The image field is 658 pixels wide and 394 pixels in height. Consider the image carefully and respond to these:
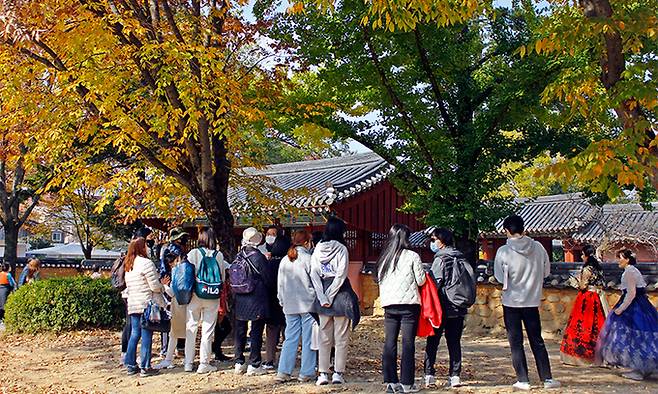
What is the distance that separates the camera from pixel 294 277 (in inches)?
282

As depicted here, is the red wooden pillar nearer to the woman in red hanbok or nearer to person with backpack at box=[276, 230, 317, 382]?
the woman in red hanbok

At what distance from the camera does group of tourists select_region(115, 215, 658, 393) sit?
258 inches

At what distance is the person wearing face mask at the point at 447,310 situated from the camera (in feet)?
22.5

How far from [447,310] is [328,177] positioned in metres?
11.8

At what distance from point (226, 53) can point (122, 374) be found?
16.6 ft

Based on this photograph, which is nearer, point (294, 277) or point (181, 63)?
point (294, 277)

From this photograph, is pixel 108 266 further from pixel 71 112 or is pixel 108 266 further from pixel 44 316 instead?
pixel 71 112

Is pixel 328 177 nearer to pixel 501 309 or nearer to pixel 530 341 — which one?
pixel 501 309

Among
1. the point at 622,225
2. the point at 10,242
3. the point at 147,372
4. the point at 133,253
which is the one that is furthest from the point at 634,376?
the point at 622,225

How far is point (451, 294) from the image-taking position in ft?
22.3

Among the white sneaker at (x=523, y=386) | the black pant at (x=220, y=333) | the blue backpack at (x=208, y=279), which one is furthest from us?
the black pant at (x=220, y=333)

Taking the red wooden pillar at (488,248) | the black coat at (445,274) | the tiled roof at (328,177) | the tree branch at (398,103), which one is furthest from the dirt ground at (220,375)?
the red wooden pillar at (488,248)

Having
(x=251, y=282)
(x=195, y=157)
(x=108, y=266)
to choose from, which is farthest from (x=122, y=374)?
(x=108, y=266)

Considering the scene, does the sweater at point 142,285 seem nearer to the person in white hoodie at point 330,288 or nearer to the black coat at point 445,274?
the person in white hoodie at point 330,288
